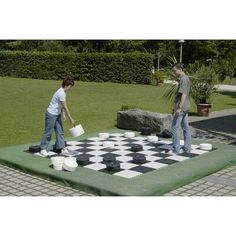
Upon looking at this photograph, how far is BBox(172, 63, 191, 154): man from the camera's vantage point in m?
7.61

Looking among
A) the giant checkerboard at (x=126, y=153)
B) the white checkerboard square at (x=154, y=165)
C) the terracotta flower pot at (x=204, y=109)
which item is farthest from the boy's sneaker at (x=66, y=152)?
the terracotta flower pot at (x=204, y=109)

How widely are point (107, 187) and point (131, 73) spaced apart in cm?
2374

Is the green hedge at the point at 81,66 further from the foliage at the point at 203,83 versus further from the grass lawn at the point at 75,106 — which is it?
the foliage at the point at 203,83

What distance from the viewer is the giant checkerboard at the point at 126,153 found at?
6.86 m

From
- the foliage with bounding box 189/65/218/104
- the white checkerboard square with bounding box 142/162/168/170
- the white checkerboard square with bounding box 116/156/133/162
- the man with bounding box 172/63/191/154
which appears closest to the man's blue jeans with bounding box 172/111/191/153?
the man with bounding box 172/63/191/154

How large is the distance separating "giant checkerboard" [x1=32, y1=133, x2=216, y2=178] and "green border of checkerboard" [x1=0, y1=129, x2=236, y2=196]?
21 centimetres

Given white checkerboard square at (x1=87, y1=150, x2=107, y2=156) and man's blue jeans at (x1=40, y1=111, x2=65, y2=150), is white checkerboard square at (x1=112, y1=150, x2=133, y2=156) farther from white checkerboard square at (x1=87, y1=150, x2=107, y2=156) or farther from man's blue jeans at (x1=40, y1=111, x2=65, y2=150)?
man's blue jeans at (x1=40, y1=111, x2=65, y2=150)

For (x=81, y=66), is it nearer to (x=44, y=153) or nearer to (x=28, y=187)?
(x=44, y=153)

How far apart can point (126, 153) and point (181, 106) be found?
1.46m

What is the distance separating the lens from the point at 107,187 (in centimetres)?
577

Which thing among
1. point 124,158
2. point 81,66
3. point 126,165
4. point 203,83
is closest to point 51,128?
point 124,158

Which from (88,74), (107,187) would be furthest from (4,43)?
(107,187)

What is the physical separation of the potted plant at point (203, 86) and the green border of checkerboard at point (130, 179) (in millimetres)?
6536

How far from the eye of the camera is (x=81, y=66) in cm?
3047
